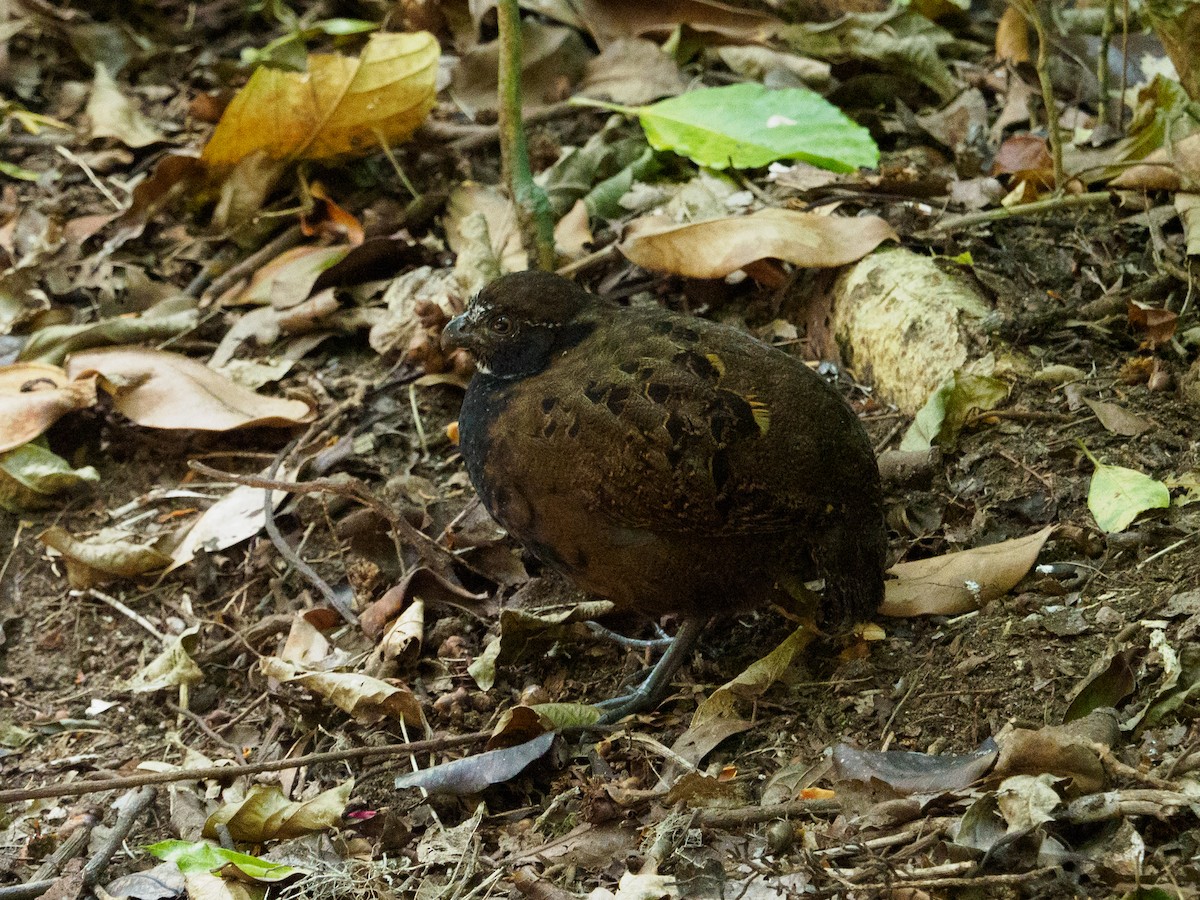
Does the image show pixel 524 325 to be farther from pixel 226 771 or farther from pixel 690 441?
pixel 226 771

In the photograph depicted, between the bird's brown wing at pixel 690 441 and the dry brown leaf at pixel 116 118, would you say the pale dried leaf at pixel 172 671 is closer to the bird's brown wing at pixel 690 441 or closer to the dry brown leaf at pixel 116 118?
the bird's brown wing at pixel 690 441

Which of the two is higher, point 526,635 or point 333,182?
point 333,182

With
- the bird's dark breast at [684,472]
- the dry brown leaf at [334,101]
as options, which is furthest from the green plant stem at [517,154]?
the bird's dark breast at [684,472]

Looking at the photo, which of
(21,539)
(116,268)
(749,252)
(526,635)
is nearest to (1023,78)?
(749,252)

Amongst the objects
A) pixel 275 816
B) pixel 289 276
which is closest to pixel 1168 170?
pixel 289 276

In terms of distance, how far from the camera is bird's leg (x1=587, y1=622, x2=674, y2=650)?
167 inches

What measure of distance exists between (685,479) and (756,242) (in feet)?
4.85

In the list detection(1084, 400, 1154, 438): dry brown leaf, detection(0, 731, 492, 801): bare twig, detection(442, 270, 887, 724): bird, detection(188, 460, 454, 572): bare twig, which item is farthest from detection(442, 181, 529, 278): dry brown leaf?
detection(1084, 400, 1154, 438): dry brown leaf

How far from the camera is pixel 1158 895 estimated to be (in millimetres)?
2592

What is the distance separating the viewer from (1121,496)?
3883 mm

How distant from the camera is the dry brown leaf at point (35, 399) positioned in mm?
5047

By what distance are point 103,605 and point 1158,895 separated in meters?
3.71

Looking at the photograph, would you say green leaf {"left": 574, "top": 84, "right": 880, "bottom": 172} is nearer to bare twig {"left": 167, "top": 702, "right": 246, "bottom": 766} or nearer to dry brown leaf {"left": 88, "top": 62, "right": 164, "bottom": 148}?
dry brown leaf {"left": 88, "top": 62, "right": 164, "bottom": 148}

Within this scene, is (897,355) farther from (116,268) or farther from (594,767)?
(116,268)
